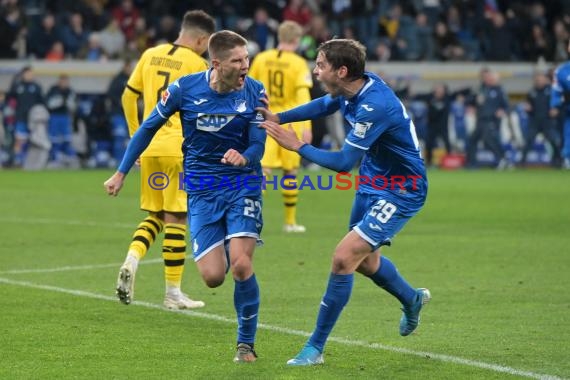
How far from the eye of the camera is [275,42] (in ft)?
100

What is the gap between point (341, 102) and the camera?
8.29 metres

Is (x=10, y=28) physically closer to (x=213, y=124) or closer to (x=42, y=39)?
(x=42, y=39)

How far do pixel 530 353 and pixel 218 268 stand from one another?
2.20m

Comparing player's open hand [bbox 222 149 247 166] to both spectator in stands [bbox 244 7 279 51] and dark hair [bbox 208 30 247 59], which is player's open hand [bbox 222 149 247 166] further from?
spectator in stands [bbox 244 7 279 51]

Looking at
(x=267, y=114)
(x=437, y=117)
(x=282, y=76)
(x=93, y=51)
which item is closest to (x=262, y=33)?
(x=93, y=51)

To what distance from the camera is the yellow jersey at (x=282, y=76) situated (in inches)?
658

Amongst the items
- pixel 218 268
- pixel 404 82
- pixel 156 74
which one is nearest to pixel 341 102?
pixel 218 268

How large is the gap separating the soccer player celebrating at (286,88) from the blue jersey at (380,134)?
7814mm

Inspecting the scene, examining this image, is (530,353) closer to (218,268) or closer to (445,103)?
(218,268)

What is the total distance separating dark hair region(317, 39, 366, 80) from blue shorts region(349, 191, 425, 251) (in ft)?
2.88

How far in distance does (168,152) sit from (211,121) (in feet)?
7.23

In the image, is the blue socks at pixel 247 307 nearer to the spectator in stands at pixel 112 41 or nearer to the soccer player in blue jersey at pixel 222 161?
the soccer player in blue jersey at pixel 222 161

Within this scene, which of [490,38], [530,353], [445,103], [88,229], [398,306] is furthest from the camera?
[490,38]

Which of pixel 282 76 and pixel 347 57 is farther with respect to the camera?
pixel 282 76
